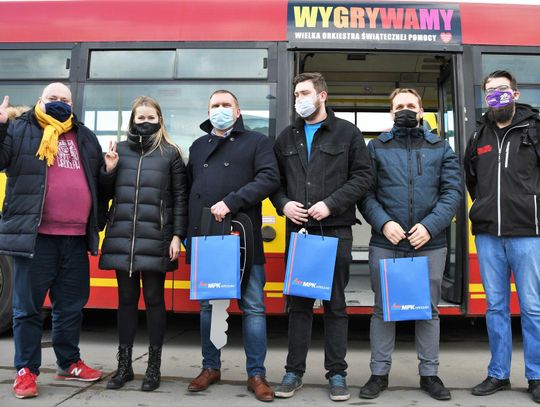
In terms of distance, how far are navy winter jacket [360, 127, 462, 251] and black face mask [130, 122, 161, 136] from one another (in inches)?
58.0

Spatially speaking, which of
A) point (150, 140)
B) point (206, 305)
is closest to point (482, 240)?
point (206, 305)

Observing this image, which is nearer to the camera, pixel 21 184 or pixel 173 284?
pixel 21 184

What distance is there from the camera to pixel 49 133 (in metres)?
3.24

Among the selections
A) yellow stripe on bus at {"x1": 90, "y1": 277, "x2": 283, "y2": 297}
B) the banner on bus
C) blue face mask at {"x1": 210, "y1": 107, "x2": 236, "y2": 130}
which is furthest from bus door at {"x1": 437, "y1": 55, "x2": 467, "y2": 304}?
blue face mask at {"x1": 210, "y1": 107, "x2": 236, "y2": 130}

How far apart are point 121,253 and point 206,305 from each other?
649 millimetres

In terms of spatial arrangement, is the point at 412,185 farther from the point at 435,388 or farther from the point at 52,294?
the point at 52,294

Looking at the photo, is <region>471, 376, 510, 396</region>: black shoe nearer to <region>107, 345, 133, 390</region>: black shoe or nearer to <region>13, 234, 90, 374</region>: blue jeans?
<region>107, 345, 133, 390</region>: black shoe

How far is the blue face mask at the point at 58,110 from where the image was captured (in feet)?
10.9

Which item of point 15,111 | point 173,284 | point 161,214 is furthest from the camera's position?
point 15,111

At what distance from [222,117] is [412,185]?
1.30 m

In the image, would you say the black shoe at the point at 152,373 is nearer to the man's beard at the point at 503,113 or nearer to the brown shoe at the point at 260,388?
the brown shoe at the point at 260,388

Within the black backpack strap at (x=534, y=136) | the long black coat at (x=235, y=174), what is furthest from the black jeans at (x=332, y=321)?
the black backpack strap at (x=534, y=136)

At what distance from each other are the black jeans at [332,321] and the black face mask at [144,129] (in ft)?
4.06

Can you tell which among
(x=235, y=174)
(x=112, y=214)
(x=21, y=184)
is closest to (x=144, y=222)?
(x=112, y=214)
